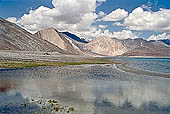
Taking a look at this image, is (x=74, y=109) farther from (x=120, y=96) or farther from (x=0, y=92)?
(x=0, y=92)

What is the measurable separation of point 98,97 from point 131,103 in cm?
557

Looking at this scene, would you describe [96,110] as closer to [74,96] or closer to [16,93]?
[74,96]

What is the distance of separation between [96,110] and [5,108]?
10804 mm

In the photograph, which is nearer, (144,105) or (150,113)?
(150,113)

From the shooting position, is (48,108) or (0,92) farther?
(0,92)

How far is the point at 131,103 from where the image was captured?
1176 inches

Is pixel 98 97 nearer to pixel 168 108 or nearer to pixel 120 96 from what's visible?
pixel 120 96

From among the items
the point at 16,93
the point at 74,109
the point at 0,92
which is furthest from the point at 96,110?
the point at 0,92

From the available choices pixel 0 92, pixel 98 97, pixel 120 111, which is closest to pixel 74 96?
pixel 98 97

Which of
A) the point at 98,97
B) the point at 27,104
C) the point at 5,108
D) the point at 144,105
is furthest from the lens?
the point at 98,97

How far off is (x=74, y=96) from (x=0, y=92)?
40.7 ft

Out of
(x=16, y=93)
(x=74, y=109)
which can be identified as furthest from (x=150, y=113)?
(x=16, y=93)

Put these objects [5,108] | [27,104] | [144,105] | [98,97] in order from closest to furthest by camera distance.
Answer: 1. [5,108]
2. [27,104]
3. [144,105]
4. [98,97]

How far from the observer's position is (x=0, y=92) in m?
34.4
